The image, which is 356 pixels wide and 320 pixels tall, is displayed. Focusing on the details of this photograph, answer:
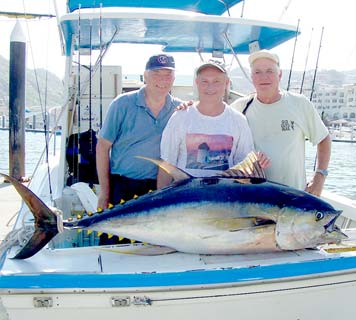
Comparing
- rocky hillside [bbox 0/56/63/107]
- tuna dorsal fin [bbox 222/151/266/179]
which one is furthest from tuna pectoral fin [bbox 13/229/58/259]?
rocky hillside [bbox 0/56/63/107]

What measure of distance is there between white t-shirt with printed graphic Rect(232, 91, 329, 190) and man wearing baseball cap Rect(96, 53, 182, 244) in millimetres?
588

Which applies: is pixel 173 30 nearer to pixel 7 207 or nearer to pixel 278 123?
pixel 278 123

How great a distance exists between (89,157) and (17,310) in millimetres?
2854

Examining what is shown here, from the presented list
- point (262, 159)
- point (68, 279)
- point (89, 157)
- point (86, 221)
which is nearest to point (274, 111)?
point (262, 159)

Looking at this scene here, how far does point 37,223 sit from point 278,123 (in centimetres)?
157

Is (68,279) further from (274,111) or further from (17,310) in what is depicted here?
(274,111)

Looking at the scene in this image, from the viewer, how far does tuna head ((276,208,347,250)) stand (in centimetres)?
242

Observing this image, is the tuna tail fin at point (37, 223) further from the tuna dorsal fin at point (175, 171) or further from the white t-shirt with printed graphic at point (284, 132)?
the white t-shirt with printed graphic at point (284, 132)

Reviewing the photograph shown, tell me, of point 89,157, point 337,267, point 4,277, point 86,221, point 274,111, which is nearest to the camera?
point 4,277

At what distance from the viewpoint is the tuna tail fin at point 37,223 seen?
97.9 inches

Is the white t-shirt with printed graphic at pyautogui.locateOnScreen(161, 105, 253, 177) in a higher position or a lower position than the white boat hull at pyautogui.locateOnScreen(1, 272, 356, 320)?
higher

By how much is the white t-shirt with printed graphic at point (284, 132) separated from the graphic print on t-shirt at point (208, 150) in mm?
344

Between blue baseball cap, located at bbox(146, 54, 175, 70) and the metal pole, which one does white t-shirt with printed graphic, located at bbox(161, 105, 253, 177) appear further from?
the metal pole

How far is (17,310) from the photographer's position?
2332mm
